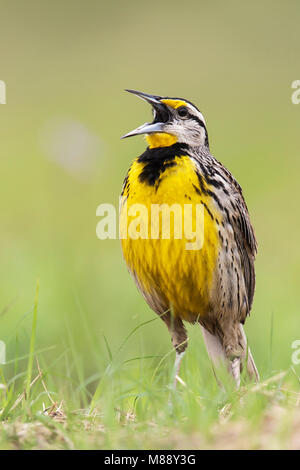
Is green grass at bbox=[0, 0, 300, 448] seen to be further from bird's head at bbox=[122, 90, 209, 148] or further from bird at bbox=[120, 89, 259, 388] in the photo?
bird's head at bbox=[122, 90, 209, 148]

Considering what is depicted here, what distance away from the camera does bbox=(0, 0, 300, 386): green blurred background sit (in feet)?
23.3

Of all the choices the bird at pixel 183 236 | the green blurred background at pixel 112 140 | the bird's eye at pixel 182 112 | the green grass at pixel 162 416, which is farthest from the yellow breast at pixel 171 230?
the green grass at pixel 162 416

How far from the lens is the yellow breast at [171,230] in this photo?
14.4 feet

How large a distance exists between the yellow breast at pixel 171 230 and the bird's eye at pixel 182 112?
276mm

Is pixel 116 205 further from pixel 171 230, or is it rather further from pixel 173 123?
pixel 171 230

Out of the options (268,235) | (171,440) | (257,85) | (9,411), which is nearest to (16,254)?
(268,235)

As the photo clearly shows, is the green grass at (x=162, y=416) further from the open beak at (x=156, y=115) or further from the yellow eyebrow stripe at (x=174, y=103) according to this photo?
the yellow eyebrow stripe at (x=174, y=103)

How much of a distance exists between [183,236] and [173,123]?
62 cm

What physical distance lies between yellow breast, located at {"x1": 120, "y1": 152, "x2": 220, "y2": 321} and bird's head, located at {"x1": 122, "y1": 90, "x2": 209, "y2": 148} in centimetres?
15

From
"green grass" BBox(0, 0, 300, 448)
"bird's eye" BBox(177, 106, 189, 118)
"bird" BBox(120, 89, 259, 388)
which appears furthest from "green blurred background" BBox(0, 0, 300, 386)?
"bird's eye" BBox(177, 106, 189, 118)

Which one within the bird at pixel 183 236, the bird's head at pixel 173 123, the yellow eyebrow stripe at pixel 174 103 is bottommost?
the bird at pixel 183 236

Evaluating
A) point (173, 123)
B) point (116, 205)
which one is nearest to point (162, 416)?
point (173, 123)

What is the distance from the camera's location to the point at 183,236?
4371 mm

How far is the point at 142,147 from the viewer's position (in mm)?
12367
